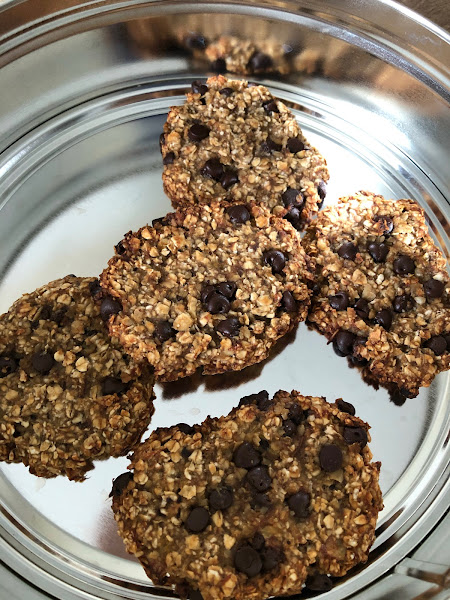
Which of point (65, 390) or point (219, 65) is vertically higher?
point (219, 65)

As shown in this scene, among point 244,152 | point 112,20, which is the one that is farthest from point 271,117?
point 112,20

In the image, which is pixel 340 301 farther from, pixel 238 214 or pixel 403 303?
pixel 238 214

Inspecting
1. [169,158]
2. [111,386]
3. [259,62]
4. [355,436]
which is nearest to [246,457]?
[355,436]

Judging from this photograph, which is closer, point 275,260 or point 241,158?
point 275,260

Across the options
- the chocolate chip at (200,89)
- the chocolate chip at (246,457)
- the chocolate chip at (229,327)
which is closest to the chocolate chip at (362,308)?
the chocolate chip at (229,327)

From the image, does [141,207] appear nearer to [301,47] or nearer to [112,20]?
[112,20]

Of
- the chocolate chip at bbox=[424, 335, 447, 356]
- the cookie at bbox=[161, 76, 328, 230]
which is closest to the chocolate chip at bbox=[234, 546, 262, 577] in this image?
the chocolate chip at bbox=[424, 335, 447, 356]

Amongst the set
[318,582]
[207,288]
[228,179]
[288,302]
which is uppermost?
[228,179]
